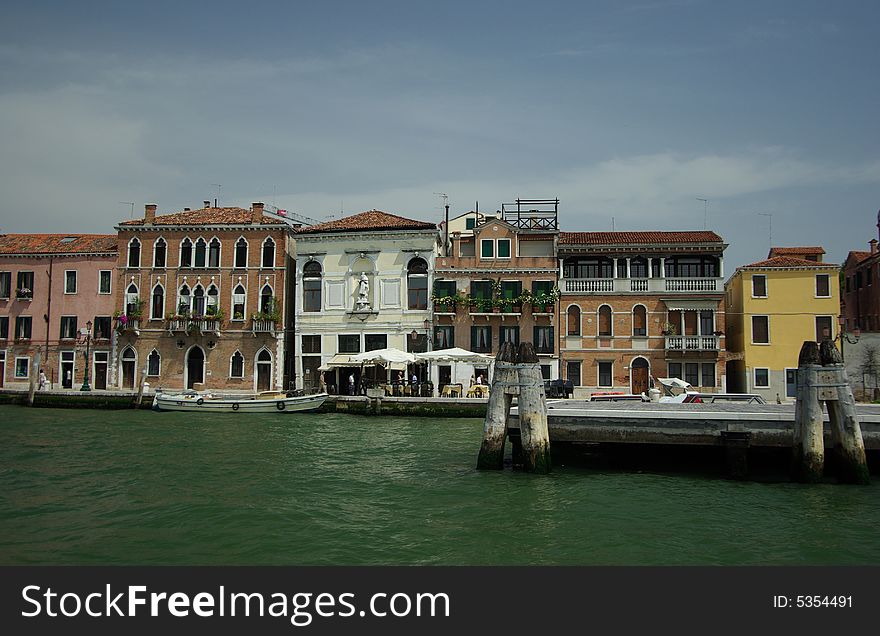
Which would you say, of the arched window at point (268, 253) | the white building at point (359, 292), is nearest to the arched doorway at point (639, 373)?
the white building at point (359, 292)

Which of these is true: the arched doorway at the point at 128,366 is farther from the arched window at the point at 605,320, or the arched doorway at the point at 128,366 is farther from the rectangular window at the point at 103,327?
the arched window at the point at 605,320

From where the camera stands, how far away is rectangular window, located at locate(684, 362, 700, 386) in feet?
108

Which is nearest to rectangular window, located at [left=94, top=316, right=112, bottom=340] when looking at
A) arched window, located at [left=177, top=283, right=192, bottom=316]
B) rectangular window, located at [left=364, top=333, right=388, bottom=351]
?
arched window, located at [left=177, top=283, right=192, bottom=316]

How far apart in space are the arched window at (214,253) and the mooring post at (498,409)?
25881 millimetres

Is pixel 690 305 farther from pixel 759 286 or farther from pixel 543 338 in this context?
pixel 543 338

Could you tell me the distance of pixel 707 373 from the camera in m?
33.1

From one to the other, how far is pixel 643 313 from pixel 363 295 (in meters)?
13.7

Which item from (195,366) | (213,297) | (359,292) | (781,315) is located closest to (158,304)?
(213,297)

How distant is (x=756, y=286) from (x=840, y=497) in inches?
880

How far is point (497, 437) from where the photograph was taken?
14.7 metres

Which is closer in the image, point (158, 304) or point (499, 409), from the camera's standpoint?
point (499, 409)

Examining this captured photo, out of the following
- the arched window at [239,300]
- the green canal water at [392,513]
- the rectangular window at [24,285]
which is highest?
the rectangular window at [24,285]

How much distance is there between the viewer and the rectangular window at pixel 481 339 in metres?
34.7

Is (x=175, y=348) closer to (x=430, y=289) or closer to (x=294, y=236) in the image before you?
(x=294, y=236)
